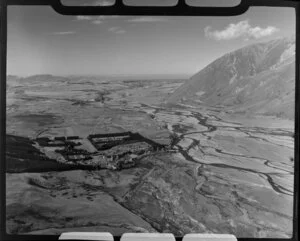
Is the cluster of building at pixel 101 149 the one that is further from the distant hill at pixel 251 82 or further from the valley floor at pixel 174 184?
the distant hill at pixel 251 82

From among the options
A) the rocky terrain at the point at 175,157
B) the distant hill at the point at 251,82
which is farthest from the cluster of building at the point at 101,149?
the distant hill at the point at 251,82

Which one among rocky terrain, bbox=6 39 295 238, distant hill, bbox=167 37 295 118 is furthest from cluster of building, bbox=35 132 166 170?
distant hill, bbox=167 37 295 118

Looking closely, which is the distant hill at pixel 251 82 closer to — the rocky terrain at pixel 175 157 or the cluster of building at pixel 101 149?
the rocky terrain at pixel 175 157

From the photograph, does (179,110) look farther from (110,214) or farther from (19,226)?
(19,226)

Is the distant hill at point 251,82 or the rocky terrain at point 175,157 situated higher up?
the distant hill at point 251,82

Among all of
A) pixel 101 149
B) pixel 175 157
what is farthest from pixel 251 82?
pixel 101 149

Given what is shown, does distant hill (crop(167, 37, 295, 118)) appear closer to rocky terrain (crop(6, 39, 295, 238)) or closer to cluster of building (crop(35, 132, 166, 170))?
rocky terrain (crop(6, 39, 295, 238))

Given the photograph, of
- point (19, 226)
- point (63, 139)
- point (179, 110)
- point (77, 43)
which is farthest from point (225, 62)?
point (19, 226)

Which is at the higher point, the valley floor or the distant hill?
the distant hill
